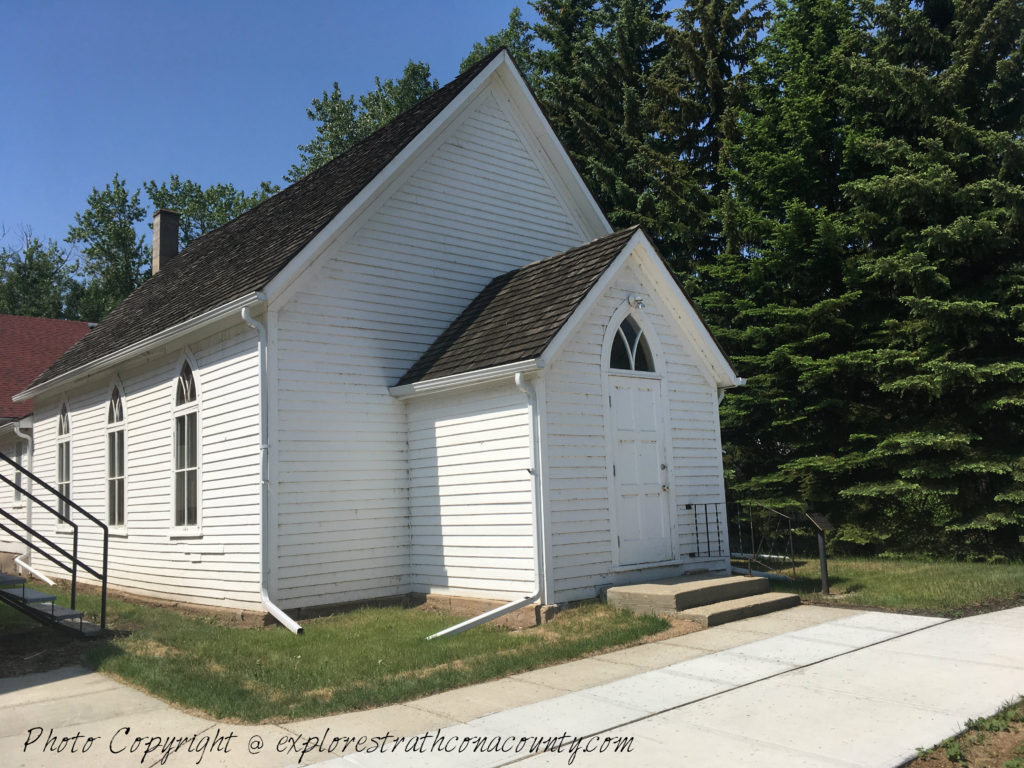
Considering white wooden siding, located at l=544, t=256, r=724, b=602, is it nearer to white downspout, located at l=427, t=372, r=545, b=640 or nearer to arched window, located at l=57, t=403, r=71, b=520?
white downspout, located at l=427, t=372, r=545, b=640

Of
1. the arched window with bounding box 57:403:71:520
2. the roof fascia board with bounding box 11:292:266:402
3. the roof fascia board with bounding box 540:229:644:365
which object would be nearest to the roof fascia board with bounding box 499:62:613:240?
the roof fascia board with bounding box 540:229:644:365

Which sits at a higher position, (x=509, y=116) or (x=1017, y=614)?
(x=509, y=116)

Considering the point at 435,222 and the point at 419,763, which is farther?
the point at 435,222

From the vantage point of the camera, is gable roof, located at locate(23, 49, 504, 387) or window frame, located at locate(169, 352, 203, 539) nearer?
gable roof, located at locate(23, 49, 504, 387)

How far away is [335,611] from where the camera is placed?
34.9ft

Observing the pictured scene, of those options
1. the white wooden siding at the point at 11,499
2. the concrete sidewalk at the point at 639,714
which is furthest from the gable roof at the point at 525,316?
the white wooden siding at the point at 11,499

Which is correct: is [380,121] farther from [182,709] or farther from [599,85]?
[182,709]

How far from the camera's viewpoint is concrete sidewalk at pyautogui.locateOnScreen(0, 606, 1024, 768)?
5113mm

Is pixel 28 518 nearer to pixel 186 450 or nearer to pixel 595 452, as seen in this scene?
pixel 186 450

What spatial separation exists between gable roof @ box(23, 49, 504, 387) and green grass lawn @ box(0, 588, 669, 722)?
13.8ft

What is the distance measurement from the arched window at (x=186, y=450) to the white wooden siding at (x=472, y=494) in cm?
321

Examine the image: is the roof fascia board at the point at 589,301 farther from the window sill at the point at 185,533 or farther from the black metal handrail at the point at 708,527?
the window sill at the point at 185,533

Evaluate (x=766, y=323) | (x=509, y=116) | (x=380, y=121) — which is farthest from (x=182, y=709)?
(x=380, y=121)

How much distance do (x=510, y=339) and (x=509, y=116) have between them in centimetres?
545
